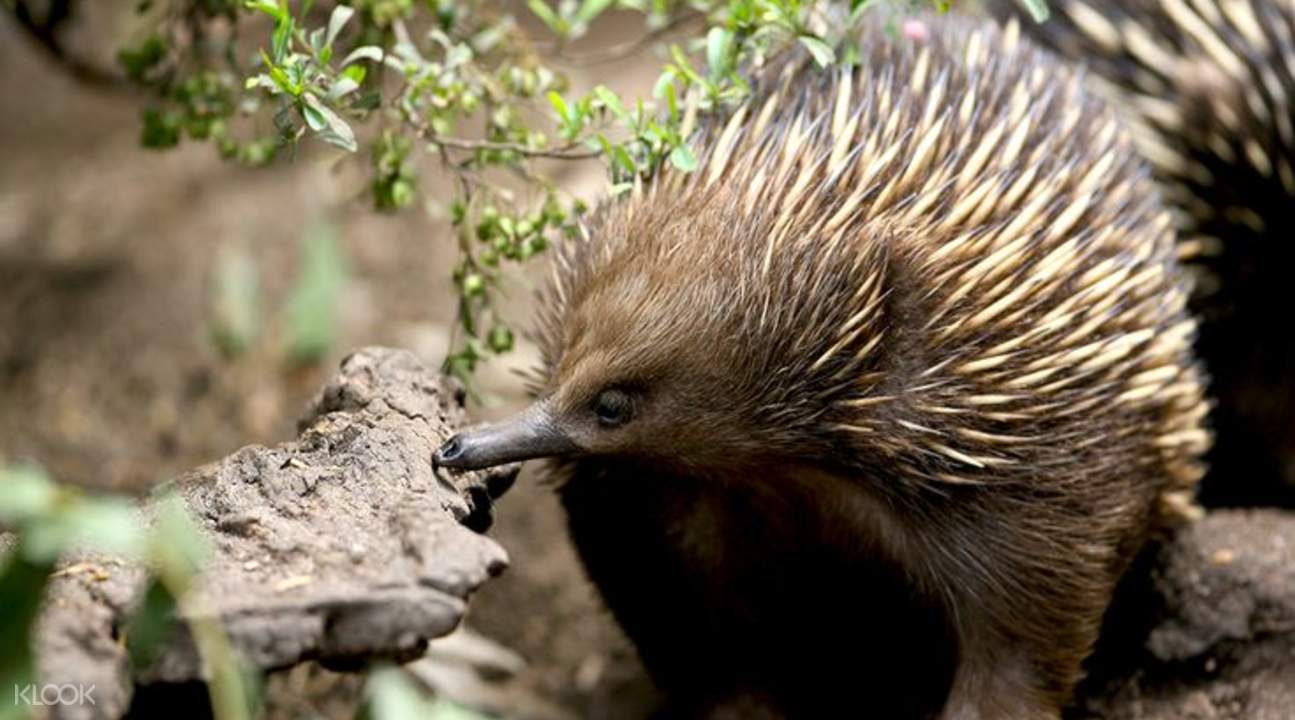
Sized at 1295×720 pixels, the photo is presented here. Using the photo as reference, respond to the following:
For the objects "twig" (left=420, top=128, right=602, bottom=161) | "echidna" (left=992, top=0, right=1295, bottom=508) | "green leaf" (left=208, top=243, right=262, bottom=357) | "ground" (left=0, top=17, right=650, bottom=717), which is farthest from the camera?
"green leaf" (left=208, top=243, right=262, bottom=357)

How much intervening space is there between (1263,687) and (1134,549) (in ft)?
1.76

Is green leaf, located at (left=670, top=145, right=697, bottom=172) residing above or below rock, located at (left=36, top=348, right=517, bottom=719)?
above

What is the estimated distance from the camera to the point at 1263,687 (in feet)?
13.6

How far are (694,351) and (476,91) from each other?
101cm

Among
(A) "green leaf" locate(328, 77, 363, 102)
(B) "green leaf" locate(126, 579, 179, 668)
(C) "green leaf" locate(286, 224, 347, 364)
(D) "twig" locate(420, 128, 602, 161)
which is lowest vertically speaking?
(C) "green leaf" locate(286, 224, 347, 364)

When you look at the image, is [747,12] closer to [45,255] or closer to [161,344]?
[161,344]

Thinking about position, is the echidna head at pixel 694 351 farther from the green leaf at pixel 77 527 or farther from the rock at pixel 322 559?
the green leaf at pixel 77 527

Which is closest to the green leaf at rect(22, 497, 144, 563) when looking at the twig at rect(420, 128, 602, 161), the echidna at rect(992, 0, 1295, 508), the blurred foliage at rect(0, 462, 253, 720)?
the blurred foliage at rect(0, 462, 253, 720)

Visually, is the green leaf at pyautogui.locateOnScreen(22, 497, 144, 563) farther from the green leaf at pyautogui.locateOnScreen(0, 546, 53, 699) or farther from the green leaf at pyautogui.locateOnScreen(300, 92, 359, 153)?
the green leaf at pyautogui.locateOnScreen(300, 92, 359, 153)

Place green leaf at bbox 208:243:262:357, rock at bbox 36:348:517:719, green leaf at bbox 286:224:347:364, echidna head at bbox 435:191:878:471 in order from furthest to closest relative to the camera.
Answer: green leaf at bbox 208:243:262:357 → green leaf at bbox 286:224:347:364 → echidna head at bbox 435:191:878:471 → rock at bbox 36:348:517:719

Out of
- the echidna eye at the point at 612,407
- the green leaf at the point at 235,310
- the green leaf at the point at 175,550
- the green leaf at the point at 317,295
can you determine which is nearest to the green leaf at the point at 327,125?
the echidna eye at the point at 612,407

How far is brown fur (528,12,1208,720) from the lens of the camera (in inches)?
132

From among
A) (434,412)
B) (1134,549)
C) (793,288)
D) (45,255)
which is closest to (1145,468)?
(1134,549)

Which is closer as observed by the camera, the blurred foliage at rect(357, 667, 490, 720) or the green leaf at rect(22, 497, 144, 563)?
the green leaf at rect(22, 497, 144, 563)
